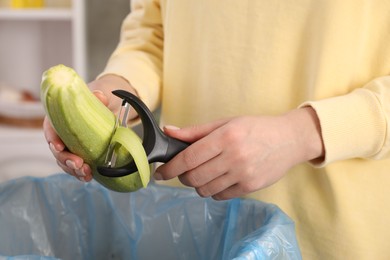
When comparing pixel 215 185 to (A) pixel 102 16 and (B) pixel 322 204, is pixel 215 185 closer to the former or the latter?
(B) pixel 322 204

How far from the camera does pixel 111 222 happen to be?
742mm

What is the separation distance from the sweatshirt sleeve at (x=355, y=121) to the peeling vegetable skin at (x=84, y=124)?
7.3 inches

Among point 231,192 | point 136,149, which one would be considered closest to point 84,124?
point 136,149

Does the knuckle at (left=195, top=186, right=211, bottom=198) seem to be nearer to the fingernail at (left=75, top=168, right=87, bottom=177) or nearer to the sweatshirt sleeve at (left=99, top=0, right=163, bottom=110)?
the fingernail at (left=75, top=168, right=87, bottom=177)

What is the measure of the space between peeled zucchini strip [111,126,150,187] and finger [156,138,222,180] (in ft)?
0.11

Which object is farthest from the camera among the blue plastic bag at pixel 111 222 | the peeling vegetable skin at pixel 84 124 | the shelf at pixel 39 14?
the shelf at pixel 39 14

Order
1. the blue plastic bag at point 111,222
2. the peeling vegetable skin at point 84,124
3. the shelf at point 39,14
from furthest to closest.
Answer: the shelf at point 39,14 < the blue plastic bag at point 111,222 < the peeling vegetable skin at point 84,124

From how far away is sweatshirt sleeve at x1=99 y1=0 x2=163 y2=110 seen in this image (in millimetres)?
765

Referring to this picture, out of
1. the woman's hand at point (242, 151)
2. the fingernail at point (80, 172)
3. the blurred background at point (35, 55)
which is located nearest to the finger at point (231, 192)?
the woman's hand at point (242, 151)

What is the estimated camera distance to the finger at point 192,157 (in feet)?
1.78

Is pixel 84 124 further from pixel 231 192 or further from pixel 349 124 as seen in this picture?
pixel 349 124

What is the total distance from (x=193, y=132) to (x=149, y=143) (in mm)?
45

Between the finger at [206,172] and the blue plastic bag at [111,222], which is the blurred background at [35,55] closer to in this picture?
the blue plastic bag at [111,222]

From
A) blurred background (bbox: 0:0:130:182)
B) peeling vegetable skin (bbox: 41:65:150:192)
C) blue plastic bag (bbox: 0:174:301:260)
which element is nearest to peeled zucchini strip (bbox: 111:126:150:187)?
peeling vegetable skin (bbox: 41:65:150:192)
